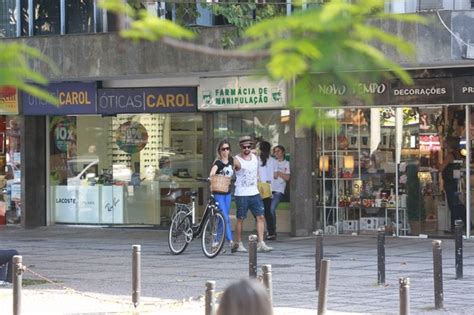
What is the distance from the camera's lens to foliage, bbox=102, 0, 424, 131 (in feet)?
12.9

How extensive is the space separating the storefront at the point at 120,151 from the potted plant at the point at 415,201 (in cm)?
486

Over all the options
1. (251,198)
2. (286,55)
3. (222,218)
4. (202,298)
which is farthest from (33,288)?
(286,55)

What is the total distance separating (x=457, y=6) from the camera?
17.3 m

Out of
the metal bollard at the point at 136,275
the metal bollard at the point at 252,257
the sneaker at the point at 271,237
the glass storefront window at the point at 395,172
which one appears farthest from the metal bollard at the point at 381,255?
the sneaker at the point at 271,237

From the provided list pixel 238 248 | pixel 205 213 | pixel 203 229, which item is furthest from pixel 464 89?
pixel 203 229

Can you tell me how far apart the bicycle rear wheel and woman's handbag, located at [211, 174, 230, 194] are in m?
0.75

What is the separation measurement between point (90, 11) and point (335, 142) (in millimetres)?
6146

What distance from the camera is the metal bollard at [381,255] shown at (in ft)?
41.0

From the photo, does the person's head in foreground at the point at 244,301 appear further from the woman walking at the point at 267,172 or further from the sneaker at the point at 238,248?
the woman walking at the point at 267,172

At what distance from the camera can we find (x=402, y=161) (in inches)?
773

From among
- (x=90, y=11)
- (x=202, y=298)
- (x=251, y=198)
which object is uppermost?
(x=90, y=11)

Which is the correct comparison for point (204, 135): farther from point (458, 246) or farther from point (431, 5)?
point (458, 246)

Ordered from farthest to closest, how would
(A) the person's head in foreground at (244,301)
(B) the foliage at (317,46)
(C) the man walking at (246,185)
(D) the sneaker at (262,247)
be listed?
(D) the sneaker at (262,247)
(C) the man walking at (246,185)
(B) the foliage at (317,46)
(A) the person's head in foreground at (244,301)

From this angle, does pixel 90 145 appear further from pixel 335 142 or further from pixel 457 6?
pixel 457 6
